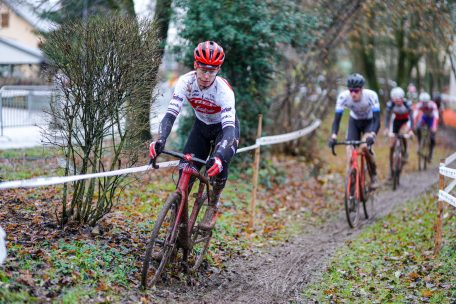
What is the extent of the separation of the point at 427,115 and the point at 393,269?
416 inches

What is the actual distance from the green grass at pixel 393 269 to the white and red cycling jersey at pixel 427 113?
7.20 metres

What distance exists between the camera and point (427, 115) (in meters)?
17.0

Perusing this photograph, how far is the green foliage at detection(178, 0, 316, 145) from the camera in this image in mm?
11633

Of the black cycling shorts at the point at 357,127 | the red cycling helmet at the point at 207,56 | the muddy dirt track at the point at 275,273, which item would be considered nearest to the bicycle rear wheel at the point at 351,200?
the muddy dirt track at the point at 275,273

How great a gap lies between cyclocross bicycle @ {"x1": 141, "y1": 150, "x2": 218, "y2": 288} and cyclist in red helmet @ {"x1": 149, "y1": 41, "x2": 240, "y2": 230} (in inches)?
7.5

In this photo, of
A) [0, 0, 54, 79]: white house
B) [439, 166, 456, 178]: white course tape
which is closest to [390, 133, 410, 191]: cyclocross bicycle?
[439, 166, 456, 178]: white course tape

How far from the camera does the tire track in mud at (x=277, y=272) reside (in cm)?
626

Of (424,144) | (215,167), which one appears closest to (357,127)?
(215,167)

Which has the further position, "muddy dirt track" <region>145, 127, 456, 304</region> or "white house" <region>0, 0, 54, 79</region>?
"white house" <region>0, 0, 54, 79</region>

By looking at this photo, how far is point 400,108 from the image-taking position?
13672 mm

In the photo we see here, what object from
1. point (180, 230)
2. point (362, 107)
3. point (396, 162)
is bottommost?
point (180, 230)

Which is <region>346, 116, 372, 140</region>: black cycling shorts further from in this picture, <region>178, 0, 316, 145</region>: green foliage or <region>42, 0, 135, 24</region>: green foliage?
<region>42, 0, 135, 24</region>: green foliage

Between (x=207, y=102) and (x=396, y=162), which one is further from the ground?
(x=207, y=102)

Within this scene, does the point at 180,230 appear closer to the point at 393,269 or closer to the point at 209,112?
the point at 209,112
